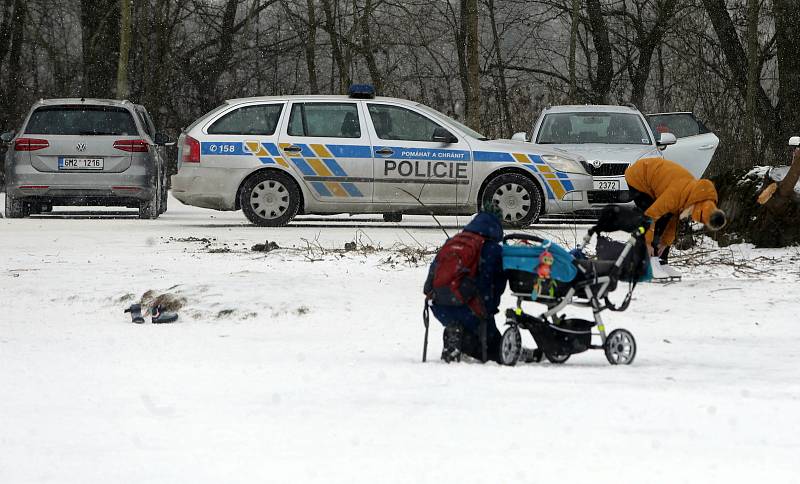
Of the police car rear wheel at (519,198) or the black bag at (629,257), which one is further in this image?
the police car rear wheel at (519,198)

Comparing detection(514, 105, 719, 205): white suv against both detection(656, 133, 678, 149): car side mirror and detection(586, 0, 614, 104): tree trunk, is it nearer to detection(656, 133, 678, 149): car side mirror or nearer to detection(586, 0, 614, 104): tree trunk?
detection(656, 133, 678, 149): car side mirror

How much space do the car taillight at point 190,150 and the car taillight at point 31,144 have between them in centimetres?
238

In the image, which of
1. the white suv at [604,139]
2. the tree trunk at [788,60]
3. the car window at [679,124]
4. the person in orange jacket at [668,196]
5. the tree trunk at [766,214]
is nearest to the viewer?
the person in orange jacket at [668,196]

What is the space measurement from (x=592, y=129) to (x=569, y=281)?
1086 cm

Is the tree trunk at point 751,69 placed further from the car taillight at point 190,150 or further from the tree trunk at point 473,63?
the car taillight at point 190,150

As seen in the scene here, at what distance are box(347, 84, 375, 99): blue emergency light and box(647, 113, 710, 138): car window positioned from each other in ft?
21.4

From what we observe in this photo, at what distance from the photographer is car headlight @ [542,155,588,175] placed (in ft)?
52.1

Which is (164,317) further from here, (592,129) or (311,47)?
(311,47)

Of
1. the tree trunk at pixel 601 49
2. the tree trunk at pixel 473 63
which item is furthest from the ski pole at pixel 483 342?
the tree trunk at pixel 601 49

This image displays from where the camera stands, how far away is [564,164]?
15945 mm

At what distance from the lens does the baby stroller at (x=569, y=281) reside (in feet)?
23.3

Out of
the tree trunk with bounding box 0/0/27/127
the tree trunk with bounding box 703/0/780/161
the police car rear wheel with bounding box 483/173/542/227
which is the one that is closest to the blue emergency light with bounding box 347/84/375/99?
the police car rear wheel with bounding box 483/173/542/227

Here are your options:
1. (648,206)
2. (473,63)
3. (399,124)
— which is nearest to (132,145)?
(399,124)

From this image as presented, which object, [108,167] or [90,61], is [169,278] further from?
[90,61]
